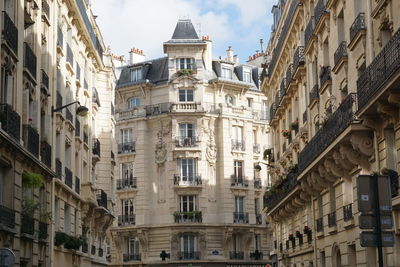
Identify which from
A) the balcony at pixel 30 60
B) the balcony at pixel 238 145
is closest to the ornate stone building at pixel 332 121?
the balcony at pixel 30 60

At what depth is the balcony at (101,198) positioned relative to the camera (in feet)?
128

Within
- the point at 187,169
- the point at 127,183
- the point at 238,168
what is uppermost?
the point at 238,168

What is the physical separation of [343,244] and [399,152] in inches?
303

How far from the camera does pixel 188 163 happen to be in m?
59.8

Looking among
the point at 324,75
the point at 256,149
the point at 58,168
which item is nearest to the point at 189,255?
the point at 256,149

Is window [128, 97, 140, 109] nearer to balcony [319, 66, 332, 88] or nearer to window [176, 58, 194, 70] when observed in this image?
window [176, 58, 194, 70]

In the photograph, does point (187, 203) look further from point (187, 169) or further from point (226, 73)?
point (226, 73)

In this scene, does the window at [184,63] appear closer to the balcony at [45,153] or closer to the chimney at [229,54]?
the chimney at [229,54]

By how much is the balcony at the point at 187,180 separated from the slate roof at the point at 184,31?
11882 mm

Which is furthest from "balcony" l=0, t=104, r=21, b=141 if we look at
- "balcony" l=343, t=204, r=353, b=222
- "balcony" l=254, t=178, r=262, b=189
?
"balcony" l=254, t=178, r=262, b=189

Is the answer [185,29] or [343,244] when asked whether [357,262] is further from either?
[185,29]

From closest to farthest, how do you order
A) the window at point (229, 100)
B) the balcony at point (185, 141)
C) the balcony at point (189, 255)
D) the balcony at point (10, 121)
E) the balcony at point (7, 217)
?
1. the balcony at point (7, 217)
2. the balcony at point (10, 121)
3. the balcony at point (189, 255)
4. the balcony at point (185, 141)
5. the window at point (229, 100)

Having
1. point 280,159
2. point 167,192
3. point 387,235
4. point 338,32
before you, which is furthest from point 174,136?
point 387,235

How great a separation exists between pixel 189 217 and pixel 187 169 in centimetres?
372
